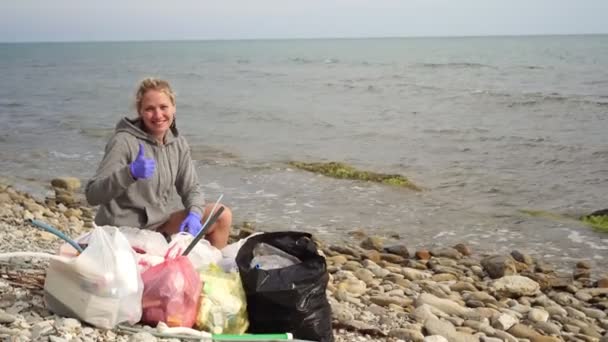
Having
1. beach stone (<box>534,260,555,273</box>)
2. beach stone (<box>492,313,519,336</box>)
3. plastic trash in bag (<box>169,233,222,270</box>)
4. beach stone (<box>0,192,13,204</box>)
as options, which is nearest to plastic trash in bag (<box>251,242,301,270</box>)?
plastic trash in bag (<box>169,233,222,270</box>)

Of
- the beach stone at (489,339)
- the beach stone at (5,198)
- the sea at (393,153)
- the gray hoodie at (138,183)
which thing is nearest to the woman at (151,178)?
the gray hoodie at (138,183)

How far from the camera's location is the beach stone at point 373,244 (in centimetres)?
873

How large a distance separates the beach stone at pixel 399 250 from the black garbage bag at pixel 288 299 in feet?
15.1

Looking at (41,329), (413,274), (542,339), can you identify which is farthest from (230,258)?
(413,274)

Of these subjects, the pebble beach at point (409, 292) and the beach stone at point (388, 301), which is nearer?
the pebble beach at point (409, 292)

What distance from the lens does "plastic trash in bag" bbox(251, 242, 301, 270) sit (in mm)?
4039

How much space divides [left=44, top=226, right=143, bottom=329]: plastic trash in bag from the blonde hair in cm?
148

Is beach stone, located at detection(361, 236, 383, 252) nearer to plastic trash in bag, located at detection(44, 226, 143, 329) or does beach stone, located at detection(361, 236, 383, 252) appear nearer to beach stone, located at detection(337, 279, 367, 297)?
beach stone, located at detection(337, 279, 367, 297)

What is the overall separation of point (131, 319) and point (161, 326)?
170 mm

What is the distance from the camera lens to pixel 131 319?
11.5 feet

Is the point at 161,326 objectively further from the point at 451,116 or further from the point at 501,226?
the point at 451,116

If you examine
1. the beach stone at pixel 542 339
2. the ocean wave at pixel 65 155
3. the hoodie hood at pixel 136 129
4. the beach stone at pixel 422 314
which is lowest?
the ocean wave at pixel 65 155

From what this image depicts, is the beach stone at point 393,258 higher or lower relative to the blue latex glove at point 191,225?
lower

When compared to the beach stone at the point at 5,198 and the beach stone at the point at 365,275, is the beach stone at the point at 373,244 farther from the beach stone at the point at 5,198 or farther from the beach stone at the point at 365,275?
the beach stone at the point at 5,198
